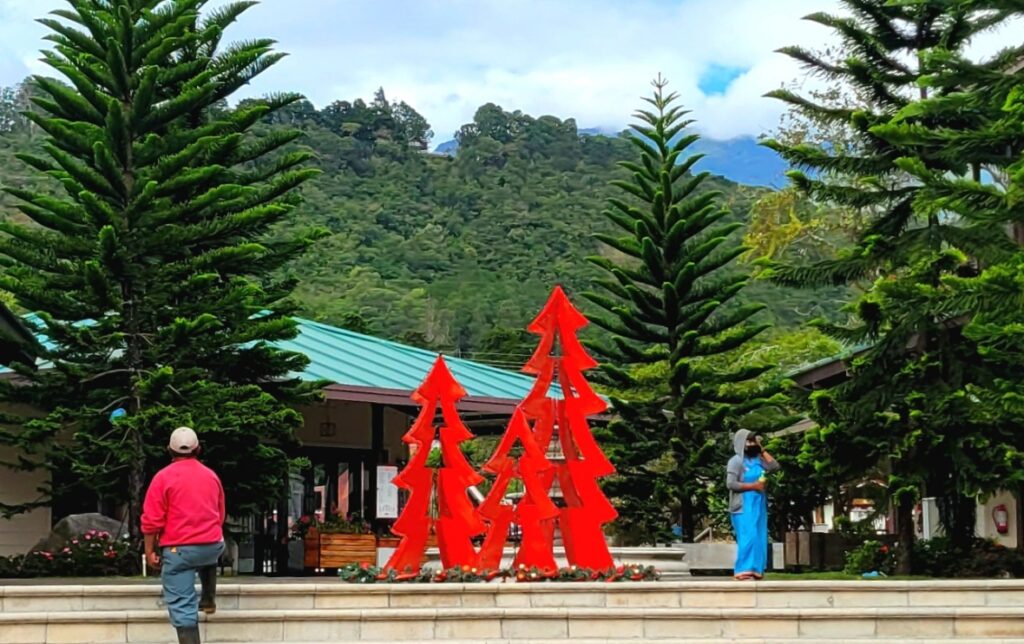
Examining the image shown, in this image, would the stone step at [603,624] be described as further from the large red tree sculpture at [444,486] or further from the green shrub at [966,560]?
the green shrub at [966,560]

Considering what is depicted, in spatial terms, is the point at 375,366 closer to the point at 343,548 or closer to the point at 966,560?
the point at 343,548

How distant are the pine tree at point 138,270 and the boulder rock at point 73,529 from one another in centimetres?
31

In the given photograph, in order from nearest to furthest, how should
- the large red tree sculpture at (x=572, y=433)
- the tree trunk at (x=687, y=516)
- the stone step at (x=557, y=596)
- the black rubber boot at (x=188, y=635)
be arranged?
the black rubber boot at (x=188, y=635) → the stone step at (x=557, y=596) → the large red tree sculpture at (x=572, y=433) → the tree trunk at (x=687, y=516)

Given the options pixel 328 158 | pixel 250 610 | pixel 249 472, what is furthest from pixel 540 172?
pixel 250 610

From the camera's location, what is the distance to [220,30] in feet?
51.9

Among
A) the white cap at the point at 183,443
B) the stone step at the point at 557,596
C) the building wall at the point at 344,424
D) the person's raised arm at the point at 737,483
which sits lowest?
the stone step at the point at 557,596

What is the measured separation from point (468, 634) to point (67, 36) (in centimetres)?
927

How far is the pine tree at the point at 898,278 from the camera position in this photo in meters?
13.4

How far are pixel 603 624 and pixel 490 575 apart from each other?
1877mm

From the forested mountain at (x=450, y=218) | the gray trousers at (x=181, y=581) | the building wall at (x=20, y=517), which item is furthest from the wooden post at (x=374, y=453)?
the forested mountain at (x=450, y=218)

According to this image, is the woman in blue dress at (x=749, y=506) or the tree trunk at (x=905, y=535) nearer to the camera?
the woman in blue dress at (x=749, y=506)

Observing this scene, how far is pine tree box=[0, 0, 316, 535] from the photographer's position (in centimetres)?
1434

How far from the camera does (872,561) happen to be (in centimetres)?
1430

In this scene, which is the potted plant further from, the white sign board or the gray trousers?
the gray trousers
